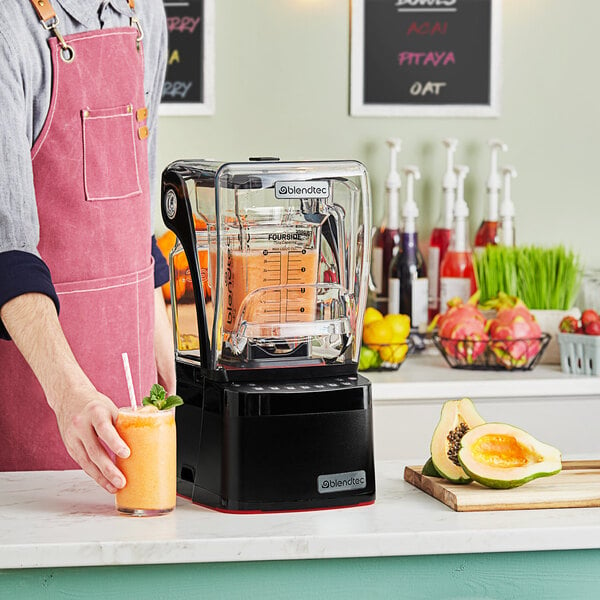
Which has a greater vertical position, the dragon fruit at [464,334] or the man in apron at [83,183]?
the man in apron at [83,183]

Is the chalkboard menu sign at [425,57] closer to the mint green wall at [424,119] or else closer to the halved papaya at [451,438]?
the mint green wall at [424,119]

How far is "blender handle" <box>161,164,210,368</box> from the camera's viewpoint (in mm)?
1323

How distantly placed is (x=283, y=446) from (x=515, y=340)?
1303 millimetres

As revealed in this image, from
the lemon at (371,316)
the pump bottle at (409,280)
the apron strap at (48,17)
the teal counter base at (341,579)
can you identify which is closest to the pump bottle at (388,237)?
the pump bottle at (409,280)

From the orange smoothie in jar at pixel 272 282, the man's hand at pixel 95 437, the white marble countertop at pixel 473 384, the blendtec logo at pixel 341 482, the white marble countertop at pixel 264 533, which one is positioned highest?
the orange smoothie in jar at pixel 272 282

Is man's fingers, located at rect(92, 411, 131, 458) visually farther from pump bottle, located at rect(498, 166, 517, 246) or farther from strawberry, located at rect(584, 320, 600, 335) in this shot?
pump bottle, located at rect(498, 166, 517, 246)

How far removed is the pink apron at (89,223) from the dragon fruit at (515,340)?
38.0 inches

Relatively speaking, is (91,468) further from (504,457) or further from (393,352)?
(393,352)

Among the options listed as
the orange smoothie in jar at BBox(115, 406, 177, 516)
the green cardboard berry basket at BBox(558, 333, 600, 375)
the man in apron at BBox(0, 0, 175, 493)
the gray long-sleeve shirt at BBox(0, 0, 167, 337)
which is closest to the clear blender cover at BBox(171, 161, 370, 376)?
the orange smoothie in jar at BBox(115, 406, 177, 516)

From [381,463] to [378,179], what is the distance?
1.41m

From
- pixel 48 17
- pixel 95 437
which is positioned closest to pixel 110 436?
pixel 95 437

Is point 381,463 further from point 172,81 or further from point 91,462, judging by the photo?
point 172,81

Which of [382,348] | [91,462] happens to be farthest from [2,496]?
[382,348]

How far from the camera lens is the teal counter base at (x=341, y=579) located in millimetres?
1137
